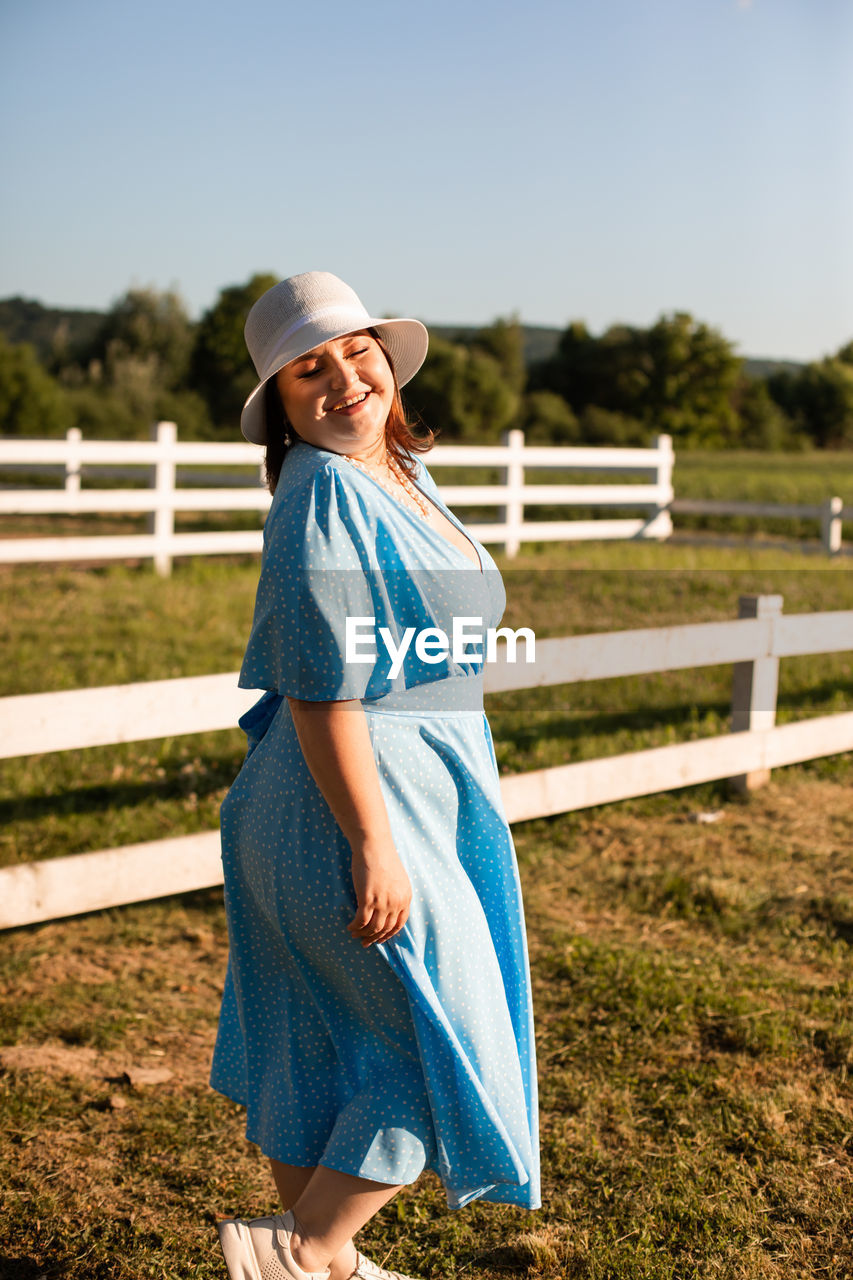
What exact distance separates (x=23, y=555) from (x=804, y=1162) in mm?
9082

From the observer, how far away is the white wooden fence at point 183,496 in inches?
417

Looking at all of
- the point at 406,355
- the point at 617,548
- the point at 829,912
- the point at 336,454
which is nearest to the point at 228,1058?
the point at 336,454

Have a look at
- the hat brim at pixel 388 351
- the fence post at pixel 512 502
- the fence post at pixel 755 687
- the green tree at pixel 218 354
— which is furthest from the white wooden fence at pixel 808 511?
the green tree at pixel 218 354

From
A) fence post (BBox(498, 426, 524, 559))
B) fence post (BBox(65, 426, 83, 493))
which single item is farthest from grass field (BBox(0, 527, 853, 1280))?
fence post (BBox(498, 426, 524, 559))

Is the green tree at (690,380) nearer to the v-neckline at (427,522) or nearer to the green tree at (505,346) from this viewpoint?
the green tree at (505,346)

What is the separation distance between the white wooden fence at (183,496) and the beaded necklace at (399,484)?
22.6 feet

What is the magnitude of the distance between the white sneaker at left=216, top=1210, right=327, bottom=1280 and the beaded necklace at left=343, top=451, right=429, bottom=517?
114cm

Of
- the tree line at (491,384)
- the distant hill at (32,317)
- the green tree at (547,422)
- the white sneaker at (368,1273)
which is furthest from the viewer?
the distant hill at (32,317)

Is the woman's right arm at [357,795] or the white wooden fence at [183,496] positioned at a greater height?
the white wooden fence at [183,496]

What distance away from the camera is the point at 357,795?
1.59 m

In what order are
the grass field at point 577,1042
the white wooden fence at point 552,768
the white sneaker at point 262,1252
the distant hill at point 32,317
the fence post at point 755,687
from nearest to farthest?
the white sneaker at point 262,1252
the grass field at point 577,1042
the white wooden fence at point 552,768
the fence post at point 755,687
the distant hill at point 32,317

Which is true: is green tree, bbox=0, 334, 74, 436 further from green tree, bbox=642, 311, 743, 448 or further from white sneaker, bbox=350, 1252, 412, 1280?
white sneaker, bbox=350, 1252, 412, 1280

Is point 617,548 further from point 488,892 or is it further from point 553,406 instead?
point 553,406

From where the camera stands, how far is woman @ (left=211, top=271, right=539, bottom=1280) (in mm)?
1613
